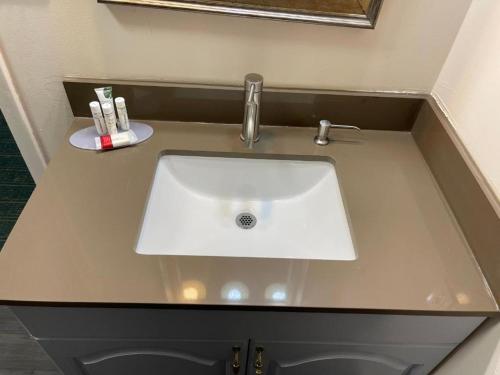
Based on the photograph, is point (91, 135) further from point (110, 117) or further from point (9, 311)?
point (9, 311)

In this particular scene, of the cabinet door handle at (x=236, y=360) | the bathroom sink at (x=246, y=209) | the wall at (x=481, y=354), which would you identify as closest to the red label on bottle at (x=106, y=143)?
the bathroom sink at (x=246, y=209)

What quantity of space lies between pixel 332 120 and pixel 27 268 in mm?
786

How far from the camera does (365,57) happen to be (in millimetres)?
879

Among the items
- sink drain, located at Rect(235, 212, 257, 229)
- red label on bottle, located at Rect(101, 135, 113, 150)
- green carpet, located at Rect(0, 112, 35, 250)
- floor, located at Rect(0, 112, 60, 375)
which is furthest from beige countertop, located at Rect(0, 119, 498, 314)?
green carpet, located at Rect(0, 112, 35, 250)

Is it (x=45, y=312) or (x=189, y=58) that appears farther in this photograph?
(x=189, y=58)

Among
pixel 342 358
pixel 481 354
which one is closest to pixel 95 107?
pixel 342 358

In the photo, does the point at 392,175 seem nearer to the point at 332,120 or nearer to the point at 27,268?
the point at 332,120

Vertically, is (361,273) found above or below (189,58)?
below

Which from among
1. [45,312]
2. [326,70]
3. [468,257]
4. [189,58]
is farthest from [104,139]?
[468,257]

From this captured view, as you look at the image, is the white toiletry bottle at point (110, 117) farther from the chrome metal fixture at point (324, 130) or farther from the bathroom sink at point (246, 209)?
the chrome metal fixture at point (324, 130)

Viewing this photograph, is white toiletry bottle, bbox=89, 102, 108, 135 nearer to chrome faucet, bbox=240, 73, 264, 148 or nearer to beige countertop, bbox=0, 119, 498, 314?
beige countertop, bbox=0, 119, 498, 314

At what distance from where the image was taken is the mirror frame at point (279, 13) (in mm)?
771

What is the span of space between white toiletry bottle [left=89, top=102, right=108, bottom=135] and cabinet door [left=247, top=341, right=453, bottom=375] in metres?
0.62

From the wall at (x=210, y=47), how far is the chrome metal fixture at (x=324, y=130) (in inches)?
4.1
